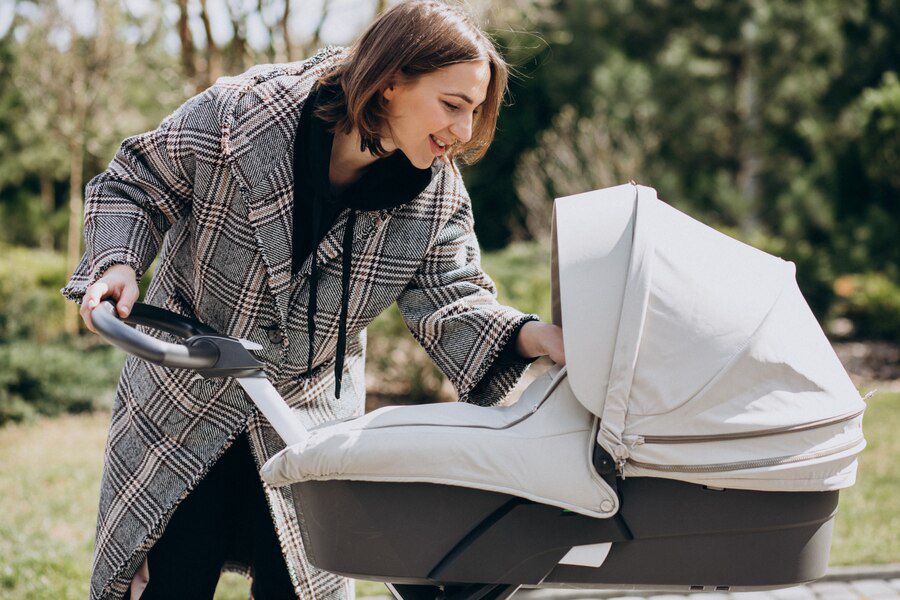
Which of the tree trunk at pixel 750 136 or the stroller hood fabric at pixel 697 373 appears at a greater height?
the stroller hood fabric at pixel 697 373

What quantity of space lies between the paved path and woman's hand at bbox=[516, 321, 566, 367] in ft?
5.64

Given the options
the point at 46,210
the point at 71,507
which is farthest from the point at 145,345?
the point at 46,210

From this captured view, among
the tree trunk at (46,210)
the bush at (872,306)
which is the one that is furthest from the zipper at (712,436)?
the tree trunk at (46,210)

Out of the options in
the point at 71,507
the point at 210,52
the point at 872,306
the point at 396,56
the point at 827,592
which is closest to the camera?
the point at 396,56

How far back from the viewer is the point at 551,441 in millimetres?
1646

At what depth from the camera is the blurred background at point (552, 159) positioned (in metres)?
5.48

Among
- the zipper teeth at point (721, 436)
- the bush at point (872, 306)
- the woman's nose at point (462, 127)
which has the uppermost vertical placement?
the woman's nose at point (462, 127)

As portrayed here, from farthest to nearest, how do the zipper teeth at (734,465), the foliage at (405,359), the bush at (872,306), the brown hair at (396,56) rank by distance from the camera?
the bush at (872,306)
the foliage at (405,359)
the brown hair at (396,56)
the zipper teeth at (734,465)

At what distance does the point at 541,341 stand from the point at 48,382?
5.64 metres

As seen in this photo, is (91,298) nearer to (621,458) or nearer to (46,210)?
(621,458)

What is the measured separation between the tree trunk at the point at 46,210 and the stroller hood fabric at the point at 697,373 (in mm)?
14036

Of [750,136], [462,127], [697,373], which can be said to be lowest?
[750,136]

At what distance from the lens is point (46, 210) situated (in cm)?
1418

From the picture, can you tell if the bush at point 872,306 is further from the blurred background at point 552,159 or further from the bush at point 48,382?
the bush at point 48,382
